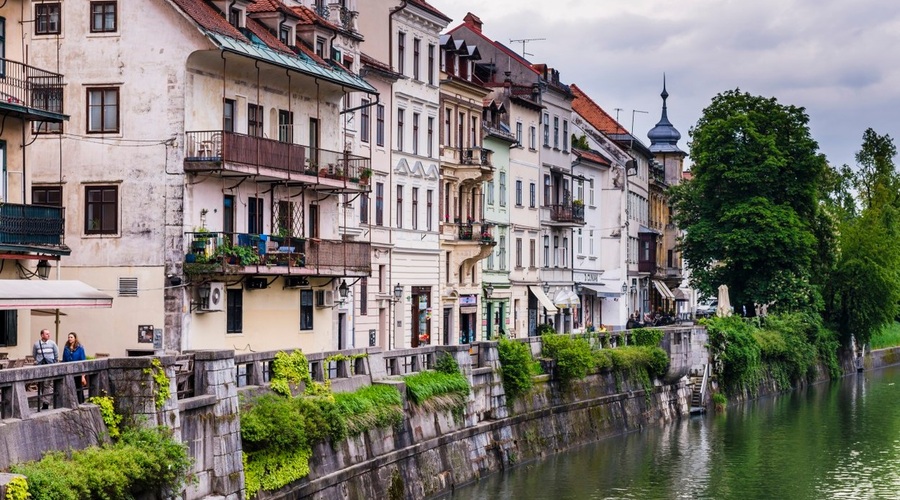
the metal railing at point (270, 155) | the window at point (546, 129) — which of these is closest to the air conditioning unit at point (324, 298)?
the metal railing at point (270, 155)

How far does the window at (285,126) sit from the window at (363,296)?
32.0ft

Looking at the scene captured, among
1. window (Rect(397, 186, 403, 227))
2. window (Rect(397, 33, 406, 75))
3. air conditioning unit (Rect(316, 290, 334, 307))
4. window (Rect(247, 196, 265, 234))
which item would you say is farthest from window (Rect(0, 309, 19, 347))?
window (Rect(397, 33, 406, 75))

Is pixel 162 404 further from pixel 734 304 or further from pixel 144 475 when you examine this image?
pixel 734 304

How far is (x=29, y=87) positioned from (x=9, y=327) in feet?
20.6

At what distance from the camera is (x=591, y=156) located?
8925 cm

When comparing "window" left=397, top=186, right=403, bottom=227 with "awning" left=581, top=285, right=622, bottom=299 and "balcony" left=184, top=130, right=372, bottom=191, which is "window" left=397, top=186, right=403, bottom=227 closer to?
"balcony" left=184, top=130, right=372, bottom=191

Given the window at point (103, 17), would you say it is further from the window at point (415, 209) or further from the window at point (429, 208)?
the window at point (429, 208)

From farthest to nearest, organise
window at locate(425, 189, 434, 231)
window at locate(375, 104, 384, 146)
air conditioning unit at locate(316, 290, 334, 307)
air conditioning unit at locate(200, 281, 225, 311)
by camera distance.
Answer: window at locate(425, 189, 434, 231) → window at locate(375, 104, 384, 146) → air conditioning unit at locate(316, 290, 334, 307) → air conditioning unit at locate(200, 281, 225, 311)

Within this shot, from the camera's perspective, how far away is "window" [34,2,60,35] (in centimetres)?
4291

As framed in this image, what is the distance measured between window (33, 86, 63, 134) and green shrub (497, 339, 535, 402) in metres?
14.2

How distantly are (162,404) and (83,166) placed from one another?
722 inches

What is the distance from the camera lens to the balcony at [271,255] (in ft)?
139

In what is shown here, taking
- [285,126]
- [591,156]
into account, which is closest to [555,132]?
[591,156]

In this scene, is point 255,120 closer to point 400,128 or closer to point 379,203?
point 379,203
